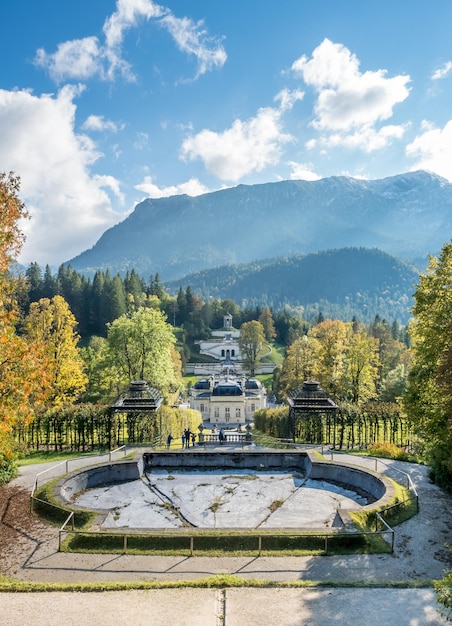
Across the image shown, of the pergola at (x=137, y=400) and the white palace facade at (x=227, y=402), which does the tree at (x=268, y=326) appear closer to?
the white palace facade at (x=227, y=402)

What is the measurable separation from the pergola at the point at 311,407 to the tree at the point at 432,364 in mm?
6120

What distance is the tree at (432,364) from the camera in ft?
58.1

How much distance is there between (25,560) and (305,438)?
791 inches

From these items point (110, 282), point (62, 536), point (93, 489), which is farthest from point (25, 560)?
point (110, 282)

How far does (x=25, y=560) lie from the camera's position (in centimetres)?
1216

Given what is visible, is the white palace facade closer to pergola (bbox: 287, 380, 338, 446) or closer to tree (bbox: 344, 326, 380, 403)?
tree (bbox: 344, 326, 380, 403)

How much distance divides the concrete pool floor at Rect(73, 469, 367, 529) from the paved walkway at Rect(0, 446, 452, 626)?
9.67 feet

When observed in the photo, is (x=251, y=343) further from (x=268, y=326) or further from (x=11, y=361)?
(x=11, y=361)

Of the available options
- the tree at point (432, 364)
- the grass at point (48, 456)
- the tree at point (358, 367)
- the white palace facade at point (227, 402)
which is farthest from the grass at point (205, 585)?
the white palace facade at point (227, 402)

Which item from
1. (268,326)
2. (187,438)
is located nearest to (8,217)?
(187,438)

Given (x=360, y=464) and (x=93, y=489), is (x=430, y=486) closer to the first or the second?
(x=360, y=464)

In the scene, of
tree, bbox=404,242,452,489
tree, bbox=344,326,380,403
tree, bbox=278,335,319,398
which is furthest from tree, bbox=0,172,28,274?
tree, bbox=278,335,319,398

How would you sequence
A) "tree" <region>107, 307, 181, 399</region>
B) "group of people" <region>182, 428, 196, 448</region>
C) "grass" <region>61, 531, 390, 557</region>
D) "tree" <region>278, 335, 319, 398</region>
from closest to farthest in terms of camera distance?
"grass" <region>61, 531, 390, 557</region>
"group of people" <region>182, 428, 196, 448</region>
"tree" <region>107, 307, 181, 399</region>
"tree" <region>278, 335, 319, 398</region>

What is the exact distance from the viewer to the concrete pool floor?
52.3 feet
